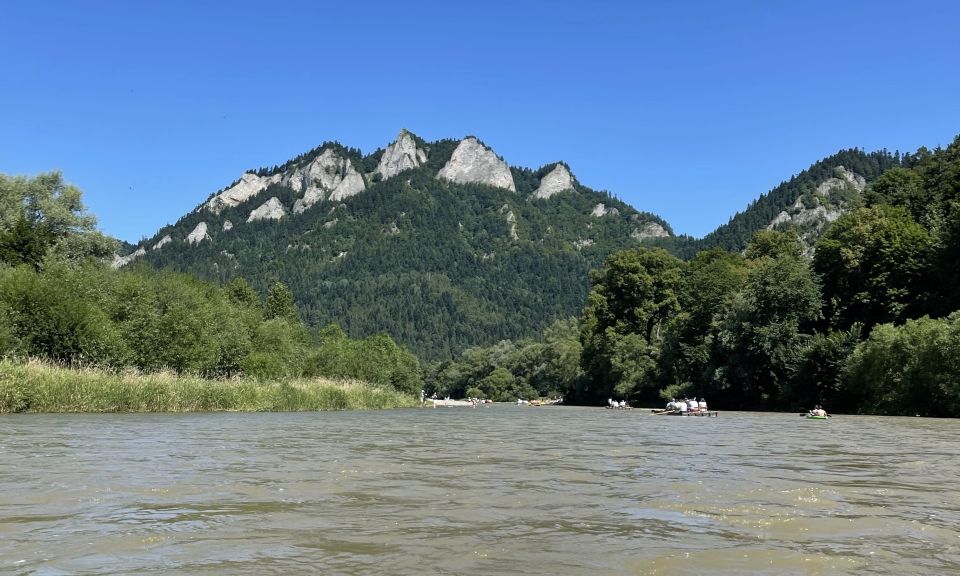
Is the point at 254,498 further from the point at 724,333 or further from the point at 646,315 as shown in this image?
the point at 646,315

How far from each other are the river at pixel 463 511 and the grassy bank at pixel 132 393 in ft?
44.4

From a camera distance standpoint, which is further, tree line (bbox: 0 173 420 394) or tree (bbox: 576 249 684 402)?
tree (bbox: 576 249 684 402)

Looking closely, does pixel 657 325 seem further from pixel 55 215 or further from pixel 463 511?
pixel 463 511

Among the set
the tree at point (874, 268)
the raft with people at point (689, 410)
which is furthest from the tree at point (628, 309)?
the raft with people at point (689, 410)

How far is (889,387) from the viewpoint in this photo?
49938 mm

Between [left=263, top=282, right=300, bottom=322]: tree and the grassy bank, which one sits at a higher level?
[left=263, top=282, right=300, bottom=322]: tree

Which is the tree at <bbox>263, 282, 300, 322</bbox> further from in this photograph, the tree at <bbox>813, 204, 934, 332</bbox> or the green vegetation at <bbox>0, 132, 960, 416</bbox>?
the tree at <bbox>813, 204, 934, 332</bbox>

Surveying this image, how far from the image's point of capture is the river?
6.73 m

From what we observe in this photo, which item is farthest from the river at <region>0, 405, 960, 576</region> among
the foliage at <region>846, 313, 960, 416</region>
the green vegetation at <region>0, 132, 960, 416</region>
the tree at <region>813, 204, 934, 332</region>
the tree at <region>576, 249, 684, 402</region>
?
the tree at <region>576, 249, 684, 402</region>

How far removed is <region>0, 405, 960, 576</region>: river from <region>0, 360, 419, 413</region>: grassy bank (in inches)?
533

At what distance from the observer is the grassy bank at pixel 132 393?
100ft

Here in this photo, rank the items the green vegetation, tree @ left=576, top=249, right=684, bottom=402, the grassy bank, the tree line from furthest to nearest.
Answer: tree @ left=576, top=249, right=684, bottom=402
the green vegetation
the tree line
the grassy bank

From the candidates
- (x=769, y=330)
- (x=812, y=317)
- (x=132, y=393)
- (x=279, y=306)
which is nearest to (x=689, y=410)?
(x=769, y=330)

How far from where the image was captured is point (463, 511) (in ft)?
31.0
